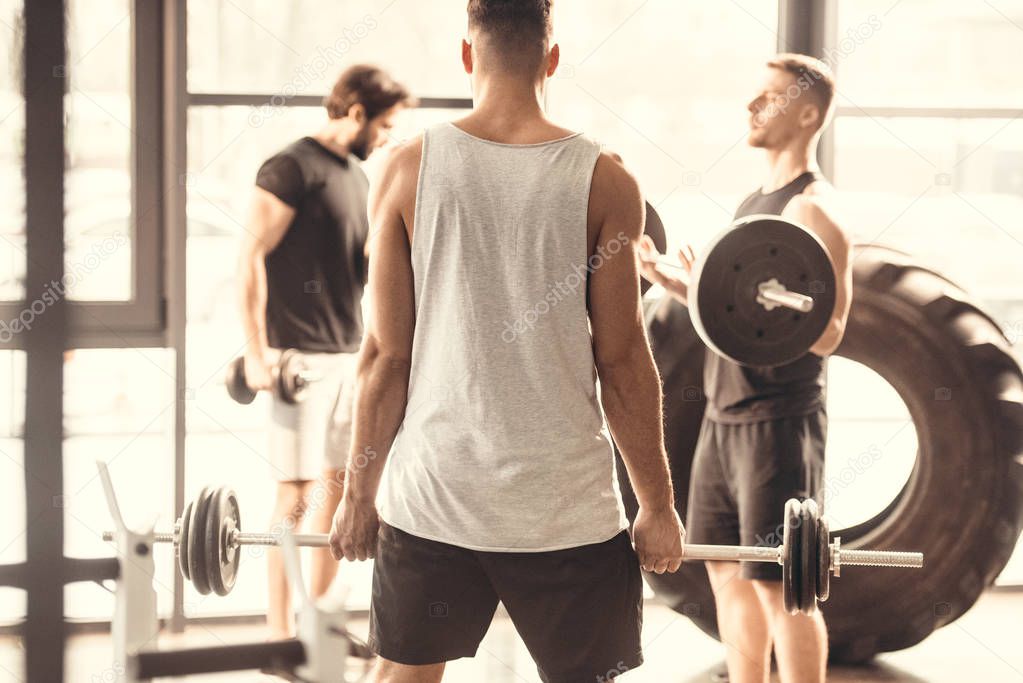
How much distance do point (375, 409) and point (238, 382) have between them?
1.41 m

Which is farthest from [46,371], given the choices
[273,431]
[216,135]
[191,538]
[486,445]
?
[216,135]

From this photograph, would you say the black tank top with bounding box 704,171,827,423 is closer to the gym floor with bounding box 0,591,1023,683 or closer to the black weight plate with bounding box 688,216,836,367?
the black weight plate with bounding box 688,216,836,367

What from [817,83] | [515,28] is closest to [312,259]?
[817,83]

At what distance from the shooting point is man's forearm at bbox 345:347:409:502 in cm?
144

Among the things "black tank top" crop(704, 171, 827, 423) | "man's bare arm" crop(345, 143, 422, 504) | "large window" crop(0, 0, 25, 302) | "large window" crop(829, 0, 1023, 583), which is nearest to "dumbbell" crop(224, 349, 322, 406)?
"large window" crop(0, 0, 25, 302)

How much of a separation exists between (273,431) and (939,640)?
2014 mm

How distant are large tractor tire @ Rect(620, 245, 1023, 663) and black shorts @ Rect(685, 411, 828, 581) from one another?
39cm

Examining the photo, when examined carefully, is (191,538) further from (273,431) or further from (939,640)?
Answer: (939,640)

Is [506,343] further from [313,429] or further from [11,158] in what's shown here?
[313,429]

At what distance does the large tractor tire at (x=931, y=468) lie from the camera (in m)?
2.65

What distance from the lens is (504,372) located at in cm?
138

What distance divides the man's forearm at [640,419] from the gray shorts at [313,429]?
1.38 m

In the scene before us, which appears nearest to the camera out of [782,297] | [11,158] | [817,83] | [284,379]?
[11,158]

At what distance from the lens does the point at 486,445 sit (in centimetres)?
138
